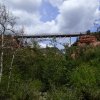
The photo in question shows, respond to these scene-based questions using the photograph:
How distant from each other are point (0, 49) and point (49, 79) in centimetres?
537

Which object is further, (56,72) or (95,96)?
(56,72)

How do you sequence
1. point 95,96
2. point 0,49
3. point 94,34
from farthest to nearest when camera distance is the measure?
point 94,34 → point 0,49 → point 95,96

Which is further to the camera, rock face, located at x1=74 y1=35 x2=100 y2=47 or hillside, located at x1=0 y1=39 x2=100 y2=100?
rock face, located at x1=74 y1=35 x2=100 y2=47

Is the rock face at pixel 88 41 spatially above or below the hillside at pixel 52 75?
above

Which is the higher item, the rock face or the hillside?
the rock face

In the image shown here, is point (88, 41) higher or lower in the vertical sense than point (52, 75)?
higher

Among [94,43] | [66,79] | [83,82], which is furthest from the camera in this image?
[94,43]

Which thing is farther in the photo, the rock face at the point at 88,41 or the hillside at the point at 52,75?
the rock face at the point at 88,41

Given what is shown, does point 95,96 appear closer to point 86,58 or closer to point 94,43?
point 86,58

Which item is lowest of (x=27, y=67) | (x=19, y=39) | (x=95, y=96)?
(x=95, y=96)

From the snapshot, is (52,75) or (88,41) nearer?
(52,75)

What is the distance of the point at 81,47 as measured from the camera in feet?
139

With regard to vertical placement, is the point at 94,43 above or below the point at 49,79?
above

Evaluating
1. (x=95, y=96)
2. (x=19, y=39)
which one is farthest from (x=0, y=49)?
(x=95, y=96)
